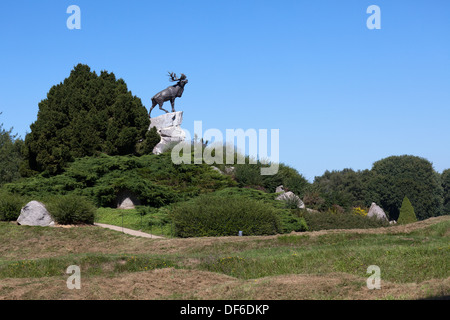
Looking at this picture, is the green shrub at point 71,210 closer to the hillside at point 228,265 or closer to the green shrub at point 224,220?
the hillside at point 228,265

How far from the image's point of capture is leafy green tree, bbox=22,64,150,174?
31078 millimetres

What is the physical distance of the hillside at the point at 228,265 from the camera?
9.12 meters

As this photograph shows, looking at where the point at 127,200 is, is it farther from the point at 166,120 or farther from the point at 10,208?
the point at 166,120

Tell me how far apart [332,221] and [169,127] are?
49.8 feet

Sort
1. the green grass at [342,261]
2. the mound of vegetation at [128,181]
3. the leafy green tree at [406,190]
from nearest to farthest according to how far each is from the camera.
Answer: the green grass at [342,261] < the mound of vegetation at [128,181] < the leafy green tree at [406,190]

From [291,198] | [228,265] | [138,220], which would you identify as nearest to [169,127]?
[291,198]

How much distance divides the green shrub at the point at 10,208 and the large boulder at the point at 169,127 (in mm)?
14039

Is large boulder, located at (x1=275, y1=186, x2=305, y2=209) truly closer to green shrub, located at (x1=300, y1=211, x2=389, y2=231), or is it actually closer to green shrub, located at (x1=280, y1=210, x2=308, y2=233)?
green shrub, located at (x1=300, y1=211, x2=389, y2=231)

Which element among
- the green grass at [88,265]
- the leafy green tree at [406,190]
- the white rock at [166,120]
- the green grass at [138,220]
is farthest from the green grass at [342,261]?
the leafy green tree at [406,190]

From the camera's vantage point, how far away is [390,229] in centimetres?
2014

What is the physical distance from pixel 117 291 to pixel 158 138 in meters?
25.5

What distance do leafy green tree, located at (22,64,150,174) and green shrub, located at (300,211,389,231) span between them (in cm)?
1338

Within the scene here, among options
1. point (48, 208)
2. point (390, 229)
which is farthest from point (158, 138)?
point (390, 229)
